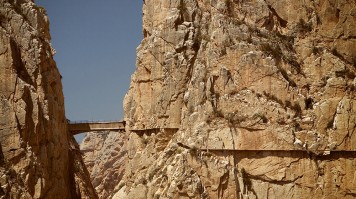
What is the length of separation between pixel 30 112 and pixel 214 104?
55.5ft

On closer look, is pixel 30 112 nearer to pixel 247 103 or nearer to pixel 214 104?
pixel 214 104

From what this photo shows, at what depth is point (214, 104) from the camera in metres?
50.2

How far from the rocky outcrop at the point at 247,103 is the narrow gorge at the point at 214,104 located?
92 mm

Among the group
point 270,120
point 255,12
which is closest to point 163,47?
point 255,12

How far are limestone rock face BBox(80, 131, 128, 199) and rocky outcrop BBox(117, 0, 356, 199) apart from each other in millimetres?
28593

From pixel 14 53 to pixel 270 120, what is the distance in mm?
24012

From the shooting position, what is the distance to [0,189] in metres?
49.9

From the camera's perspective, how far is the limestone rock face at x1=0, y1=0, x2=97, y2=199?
51.9m

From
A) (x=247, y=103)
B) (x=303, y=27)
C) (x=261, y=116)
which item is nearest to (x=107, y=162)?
(x=247, y=103)

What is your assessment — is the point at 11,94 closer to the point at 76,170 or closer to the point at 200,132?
the point at 76,170

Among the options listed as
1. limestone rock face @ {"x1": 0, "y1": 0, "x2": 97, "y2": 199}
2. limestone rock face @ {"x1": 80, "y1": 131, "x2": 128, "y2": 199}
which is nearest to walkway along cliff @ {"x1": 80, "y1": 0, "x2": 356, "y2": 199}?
limestone rock face @ {"x1": 0, "y1": 0, "x2": 97, "y2": 199}

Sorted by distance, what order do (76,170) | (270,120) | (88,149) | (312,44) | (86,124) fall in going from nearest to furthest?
(270,120) < (312,44) < (76,170) < (86,124) < (88,149)

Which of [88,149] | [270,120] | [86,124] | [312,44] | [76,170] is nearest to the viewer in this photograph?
[270,120]

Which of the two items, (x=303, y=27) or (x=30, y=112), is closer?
(x=303, y=27)
